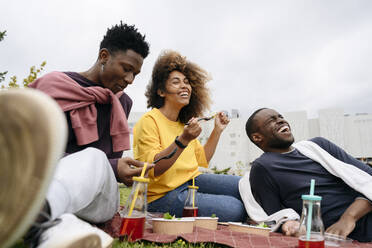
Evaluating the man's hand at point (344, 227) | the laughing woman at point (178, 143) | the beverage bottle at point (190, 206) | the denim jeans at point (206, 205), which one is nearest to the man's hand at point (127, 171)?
the laughing woman at point (178, 143)

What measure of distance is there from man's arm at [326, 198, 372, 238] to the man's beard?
613mm

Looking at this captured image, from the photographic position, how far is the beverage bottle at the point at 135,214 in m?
1.50

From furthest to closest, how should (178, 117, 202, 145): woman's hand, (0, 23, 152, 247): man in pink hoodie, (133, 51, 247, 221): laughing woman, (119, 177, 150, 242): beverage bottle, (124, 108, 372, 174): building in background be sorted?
1. (124, 108, 372, 174): building in background
2. (133, 51, 247, 221): laughing woman
3. (178, 117, 202, 145): woman's hand
4. (119, 177, 150, 242): beverage bottle
5. (0, 23, 152, 247): man in pink hoodie

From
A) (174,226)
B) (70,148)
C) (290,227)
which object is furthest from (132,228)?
(290,227)

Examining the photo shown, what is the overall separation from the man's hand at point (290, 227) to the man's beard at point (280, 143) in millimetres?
626

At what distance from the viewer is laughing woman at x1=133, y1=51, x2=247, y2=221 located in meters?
2.34

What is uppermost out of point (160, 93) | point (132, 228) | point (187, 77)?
point (187, 77)

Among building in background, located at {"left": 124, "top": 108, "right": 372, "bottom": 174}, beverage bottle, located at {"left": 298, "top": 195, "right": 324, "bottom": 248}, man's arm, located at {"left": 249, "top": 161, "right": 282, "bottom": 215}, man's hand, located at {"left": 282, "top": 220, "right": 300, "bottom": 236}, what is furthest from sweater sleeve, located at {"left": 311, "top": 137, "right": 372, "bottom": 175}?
building in background, located at {"left": 124, "top": 108, "right": 372, "bottom": 174}

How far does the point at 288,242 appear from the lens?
63.6 inches

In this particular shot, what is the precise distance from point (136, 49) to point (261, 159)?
4.46ft

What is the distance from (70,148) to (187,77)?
4.97 feet

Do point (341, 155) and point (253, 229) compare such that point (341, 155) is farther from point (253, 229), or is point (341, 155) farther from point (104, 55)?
point (104, 55)

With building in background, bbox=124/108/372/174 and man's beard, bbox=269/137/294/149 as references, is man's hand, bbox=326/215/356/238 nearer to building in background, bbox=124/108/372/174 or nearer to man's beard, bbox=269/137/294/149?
man's beard, bbox=269/137/294/149

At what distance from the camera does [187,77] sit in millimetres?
3037
